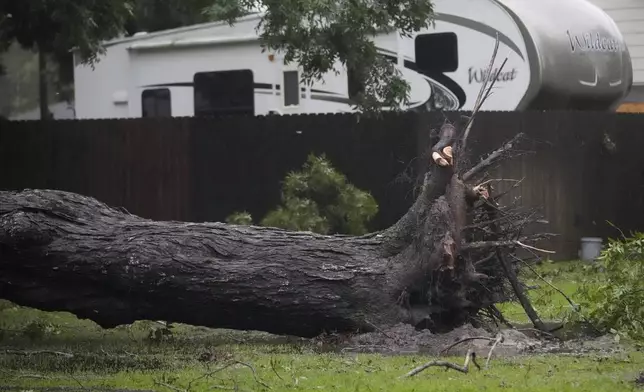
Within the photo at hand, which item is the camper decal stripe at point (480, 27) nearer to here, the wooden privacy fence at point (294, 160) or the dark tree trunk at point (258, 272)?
the wooden privacy fence at point (294, 160)

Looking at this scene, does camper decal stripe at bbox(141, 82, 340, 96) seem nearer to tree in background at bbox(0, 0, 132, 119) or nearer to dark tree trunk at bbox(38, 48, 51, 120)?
tree in background at bbox(0, 0, 132, 119)

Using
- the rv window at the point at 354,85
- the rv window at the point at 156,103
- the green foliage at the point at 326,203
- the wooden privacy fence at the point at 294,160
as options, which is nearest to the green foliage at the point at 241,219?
the green foliage at the point at 326,203

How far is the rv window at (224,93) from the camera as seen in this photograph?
1856cm

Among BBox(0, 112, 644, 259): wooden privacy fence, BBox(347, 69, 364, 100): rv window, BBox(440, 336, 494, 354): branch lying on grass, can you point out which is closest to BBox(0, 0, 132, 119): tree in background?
BBox(0, 112, 644, 259): wooden privacy fence

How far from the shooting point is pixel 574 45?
16.3m

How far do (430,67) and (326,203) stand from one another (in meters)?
3.48

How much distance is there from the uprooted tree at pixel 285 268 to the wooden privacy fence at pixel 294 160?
16.0 ft

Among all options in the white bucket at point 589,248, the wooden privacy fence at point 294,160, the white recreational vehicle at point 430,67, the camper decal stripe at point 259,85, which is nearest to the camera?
the wooden privacy fence at point 294,160

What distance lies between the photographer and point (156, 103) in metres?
19.7

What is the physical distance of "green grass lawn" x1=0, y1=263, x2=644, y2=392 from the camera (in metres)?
7.49

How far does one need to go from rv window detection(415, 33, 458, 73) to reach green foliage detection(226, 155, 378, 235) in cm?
312

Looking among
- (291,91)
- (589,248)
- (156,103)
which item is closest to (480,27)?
(291,91)

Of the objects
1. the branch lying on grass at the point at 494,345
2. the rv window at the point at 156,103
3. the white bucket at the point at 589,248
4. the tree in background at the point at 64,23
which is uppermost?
the tree in background at the point at 64,23

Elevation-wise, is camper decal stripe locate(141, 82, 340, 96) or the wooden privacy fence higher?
camper decal stripe locate(141, 82, 340, 96)
